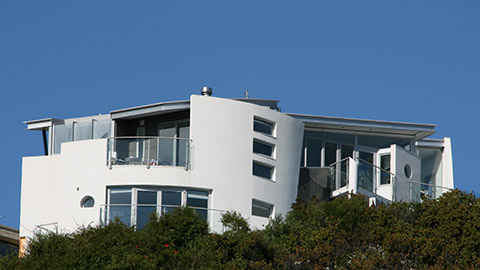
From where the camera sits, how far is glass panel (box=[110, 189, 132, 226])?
3875cm

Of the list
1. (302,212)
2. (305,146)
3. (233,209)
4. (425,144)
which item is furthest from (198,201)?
(425,144)

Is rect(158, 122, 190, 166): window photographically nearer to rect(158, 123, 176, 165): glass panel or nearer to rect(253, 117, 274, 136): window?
rect(158, 123, 176, 165): glass panel

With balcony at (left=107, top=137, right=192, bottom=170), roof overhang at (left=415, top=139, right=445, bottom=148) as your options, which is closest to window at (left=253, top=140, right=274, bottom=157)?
balcony at (left=107, top=137, right=192, bottom=170)

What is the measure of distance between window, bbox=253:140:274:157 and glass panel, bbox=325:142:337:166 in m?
3.85

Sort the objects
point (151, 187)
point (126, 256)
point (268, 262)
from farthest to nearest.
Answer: point (151, 187), point (268, 262), point (126, 256)

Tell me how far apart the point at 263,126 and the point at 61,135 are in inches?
329

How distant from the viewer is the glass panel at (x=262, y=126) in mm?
41438

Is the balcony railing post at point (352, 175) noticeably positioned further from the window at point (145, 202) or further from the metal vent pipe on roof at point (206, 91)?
the metal vent pipe on roof at point (206, 91)

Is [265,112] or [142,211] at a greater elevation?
[265,112]

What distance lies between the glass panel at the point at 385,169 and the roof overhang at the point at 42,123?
12846 millimetres

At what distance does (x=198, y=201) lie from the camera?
1561 inches

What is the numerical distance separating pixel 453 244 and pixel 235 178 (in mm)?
8099

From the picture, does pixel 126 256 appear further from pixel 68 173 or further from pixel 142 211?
pixel 68 173

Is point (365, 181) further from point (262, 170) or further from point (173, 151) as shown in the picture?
point (173, 151)
